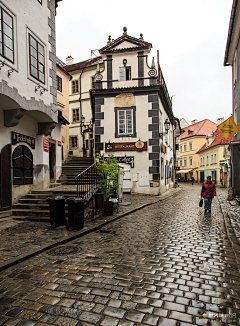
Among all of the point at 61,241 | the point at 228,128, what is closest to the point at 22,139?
the point at 61,241

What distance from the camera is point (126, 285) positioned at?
151 inches

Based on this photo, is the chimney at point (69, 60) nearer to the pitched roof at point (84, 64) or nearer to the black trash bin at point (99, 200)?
the pitched roof at point (84, 64)

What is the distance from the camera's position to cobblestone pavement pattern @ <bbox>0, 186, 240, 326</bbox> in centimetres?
303

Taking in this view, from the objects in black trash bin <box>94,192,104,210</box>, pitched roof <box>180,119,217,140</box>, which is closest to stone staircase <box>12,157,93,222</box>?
black trash bin <box>94,192,104,210</box>

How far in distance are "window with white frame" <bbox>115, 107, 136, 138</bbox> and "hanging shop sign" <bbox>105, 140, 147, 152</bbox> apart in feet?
2.31

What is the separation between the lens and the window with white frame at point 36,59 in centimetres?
1009

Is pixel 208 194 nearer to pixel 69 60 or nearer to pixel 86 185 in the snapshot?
pixel 86 185

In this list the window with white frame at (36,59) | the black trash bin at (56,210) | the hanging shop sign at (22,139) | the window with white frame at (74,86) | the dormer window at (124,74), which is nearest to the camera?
the black trash bin at (56,210)

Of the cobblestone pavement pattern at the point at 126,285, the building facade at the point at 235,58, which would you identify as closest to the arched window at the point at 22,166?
the cobblestone pavement pattern at the point at 126,285

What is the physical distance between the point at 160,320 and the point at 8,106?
8.34m

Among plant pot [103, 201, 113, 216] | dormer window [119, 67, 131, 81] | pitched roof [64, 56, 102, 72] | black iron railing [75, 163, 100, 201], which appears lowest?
plant pot [103, 201, 113, 216]

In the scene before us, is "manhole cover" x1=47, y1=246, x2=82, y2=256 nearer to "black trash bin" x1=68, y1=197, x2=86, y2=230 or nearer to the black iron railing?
"black trash bin" x1=68, y1=197, x2=86, y2=230

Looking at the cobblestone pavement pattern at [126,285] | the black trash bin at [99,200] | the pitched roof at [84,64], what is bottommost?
the cobblestone pavement pattern at [126,285]

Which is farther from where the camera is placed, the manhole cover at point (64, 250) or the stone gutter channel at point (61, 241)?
the manhole cover at point (64, 250)
